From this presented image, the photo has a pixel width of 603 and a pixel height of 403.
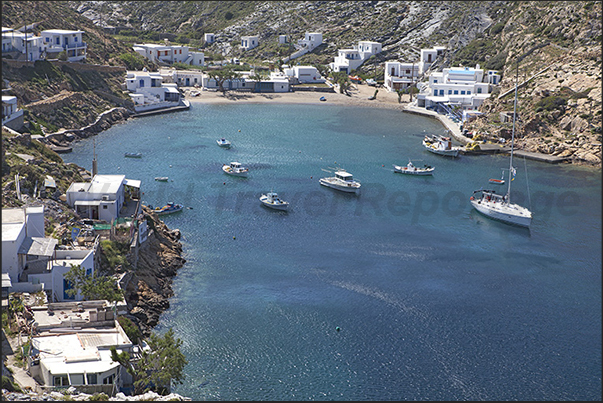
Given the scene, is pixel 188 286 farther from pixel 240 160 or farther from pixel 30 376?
pixel 240 160

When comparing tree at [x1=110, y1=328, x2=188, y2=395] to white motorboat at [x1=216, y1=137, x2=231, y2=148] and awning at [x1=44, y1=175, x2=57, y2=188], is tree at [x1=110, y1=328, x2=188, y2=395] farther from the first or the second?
white motorboat at [x1=216, y1=137, x2=231, y2=148]

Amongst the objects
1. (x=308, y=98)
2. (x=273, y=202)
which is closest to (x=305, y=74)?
(x=308, y=98)

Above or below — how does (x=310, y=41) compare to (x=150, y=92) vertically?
above

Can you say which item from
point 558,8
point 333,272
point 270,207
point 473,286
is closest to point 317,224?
point 270,207

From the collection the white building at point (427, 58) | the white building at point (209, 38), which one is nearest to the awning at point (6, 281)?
the white building at point (427, 58)

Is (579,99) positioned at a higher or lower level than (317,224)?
higher

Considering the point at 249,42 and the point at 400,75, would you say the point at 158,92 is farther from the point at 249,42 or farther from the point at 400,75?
the point at 249,42
